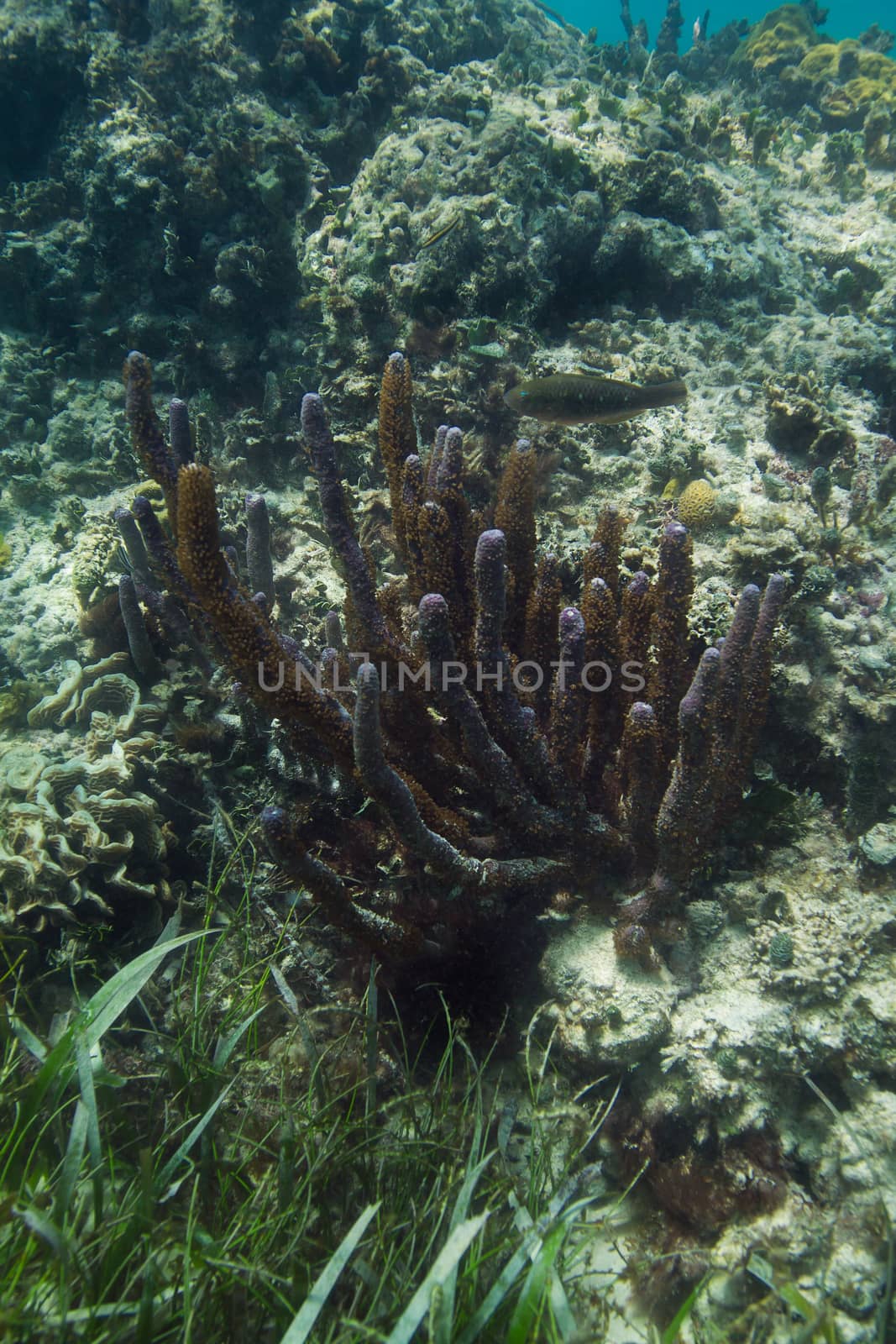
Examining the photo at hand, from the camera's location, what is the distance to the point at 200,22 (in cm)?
702

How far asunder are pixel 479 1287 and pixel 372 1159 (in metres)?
0.44

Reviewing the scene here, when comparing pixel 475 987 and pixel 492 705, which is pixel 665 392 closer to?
pixel 492 705

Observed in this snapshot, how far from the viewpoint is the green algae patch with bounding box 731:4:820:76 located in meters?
12.5

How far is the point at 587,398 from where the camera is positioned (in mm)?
3152

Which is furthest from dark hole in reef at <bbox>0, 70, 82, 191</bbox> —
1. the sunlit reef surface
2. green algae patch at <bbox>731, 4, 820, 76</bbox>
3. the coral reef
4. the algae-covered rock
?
green algae patch at <bbox>731, 4, 820, 76</bbox>

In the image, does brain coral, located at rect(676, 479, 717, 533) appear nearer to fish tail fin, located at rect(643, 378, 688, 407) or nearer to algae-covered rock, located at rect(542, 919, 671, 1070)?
fish tail fin, located at rect(643, 378, 688, 407)

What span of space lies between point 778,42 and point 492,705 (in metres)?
18.5

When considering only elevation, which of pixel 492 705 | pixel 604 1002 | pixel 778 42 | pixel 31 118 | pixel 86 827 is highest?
pixel 778 42

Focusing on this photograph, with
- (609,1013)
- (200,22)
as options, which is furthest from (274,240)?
(609,1013)

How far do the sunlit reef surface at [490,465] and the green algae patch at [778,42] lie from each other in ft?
17.7

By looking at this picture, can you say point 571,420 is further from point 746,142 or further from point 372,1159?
point 746,142

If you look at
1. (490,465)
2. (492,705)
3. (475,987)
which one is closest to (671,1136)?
(475,987)

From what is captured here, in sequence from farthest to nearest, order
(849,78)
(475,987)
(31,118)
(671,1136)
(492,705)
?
(849,78) → (31,118) → (475,987) → (492,705) → (671,1136)

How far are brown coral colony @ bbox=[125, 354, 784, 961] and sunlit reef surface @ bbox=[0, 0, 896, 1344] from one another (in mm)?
175
